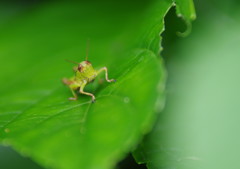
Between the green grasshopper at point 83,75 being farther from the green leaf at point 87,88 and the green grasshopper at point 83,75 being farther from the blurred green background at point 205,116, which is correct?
the blurred green background at point 205,116

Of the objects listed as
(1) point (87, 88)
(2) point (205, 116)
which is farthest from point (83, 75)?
(2) point (205, 116)

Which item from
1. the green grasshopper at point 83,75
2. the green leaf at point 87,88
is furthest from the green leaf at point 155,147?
the green grasshopper at point 83,75

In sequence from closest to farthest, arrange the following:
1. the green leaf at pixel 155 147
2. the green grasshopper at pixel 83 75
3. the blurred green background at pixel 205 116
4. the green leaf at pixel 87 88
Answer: the blurred green background at pixel 205 116
the green leaf at pixel 87 88
the green leaf at pixel 155 147
the green grasshopper at pixel 83 75

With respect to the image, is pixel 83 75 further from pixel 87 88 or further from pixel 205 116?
pixel 205 116

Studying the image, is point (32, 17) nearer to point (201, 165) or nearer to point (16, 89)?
point (16, 89)

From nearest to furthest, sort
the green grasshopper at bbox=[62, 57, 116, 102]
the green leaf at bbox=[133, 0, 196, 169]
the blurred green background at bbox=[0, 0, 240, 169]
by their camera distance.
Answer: the blurred green background at bbox=[0, 0, 240, 169] < the green leaf at bbox=[133, 0, 196, 169] < the green grasshopper at bbox=[62, 57, 116, 102]

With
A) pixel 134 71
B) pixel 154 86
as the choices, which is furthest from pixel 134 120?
pixel 134 71

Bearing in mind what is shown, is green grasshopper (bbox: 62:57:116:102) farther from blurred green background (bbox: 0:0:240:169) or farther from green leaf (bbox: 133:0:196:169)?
green leaf (bbox: 133:0:196:169)

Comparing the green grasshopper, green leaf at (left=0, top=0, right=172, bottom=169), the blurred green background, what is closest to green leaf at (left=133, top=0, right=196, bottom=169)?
the blurred green background

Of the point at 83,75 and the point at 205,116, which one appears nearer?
the point at 205,116
